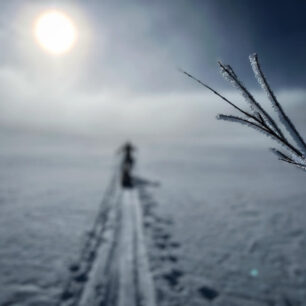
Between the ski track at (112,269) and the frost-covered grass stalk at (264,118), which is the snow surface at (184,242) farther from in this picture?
the frost-covered grass stalk at (264,118)

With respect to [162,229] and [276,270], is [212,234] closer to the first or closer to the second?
[162,229]

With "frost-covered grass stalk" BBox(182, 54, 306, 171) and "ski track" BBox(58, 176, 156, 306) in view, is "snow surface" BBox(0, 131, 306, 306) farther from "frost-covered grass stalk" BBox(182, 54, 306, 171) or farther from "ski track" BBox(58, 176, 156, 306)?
"frost-covered grass stalk" BBox(182, 54, 306, 171)

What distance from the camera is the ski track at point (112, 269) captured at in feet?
15.7

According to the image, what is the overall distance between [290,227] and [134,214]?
5.75m

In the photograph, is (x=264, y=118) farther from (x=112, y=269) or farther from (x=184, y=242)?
(x=184, y=242)

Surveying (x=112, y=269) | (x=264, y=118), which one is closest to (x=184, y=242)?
(x=112, y=269)

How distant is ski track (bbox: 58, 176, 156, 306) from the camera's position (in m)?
4.77

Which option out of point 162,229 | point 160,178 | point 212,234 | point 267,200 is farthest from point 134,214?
point 160,178

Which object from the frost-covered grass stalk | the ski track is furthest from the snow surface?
the frost-covered grass stalk

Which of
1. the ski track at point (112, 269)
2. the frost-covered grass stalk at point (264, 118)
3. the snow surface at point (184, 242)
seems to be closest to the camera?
the frost-covered grass stalk at point (264, 118)

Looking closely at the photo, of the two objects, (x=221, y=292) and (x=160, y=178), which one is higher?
(x=160, y=178)

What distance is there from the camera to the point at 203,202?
1204cm

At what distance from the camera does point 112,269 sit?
18.6ft

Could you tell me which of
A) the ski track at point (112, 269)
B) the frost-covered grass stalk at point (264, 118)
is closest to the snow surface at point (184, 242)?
the ski track at point (112, 269)
